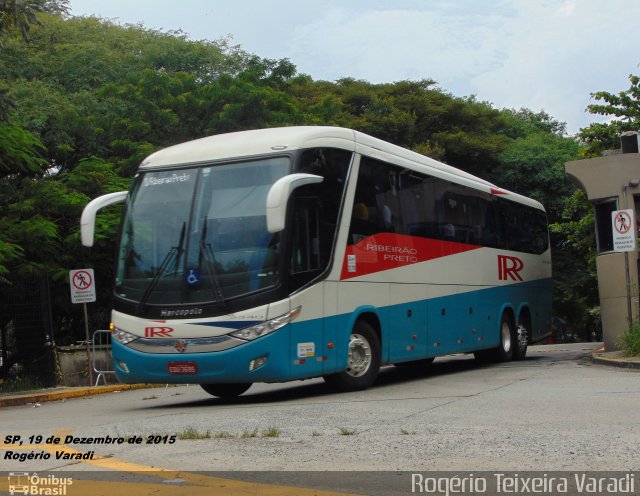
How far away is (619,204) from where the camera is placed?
830 inches

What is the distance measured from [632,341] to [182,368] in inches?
378

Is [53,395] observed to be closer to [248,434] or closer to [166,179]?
[166,179]

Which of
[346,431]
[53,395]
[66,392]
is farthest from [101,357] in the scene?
[346,431]

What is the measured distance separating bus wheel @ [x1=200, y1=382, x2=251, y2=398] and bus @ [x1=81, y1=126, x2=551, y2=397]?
2 cm

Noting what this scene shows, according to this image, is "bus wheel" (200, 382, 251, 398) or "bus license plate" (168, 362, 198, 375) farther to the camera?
"bus wheel" (200, 382, 251, 398)

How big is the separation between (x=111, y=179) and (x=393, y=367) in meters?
8.73

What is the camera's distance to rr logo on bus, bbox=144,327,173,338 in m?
12.5

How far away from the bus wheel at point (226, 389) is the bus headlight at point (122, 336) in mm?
1861

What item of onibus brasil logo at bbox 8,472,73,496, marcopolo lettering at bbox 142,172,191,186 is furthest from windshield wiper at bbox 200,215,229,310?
onibus brasil logo at bbox 8,472,73,496

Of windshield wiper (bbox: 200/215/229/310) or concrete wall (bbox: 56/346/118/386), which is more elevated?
windshield wiper (bbox: 200/215/229/310)

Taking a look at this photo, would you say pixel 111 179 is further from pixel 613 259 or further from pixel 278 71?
pixel 278 71

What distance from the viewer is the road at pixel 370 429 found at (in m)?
7.58

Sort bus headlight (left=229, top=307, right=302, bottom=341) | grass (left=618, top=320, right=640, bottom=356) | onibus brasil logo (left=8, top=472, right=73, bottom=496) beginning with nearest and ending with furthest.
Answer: onibus brasil logo (left=8, top=472, right=73, bottom=496) < bus headlight (left=229, top=307, right=302, bottom=341) < grass (left=618, top=320, right=640, bottom=356)

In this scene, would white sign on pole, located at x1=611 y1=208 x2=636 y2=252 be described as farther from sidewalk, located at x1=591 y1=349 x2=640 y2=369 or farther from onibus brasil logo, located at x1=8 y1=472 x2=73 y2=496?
onibus brasil logo, located at x1=8 y1=472 x2=73 y2=496
